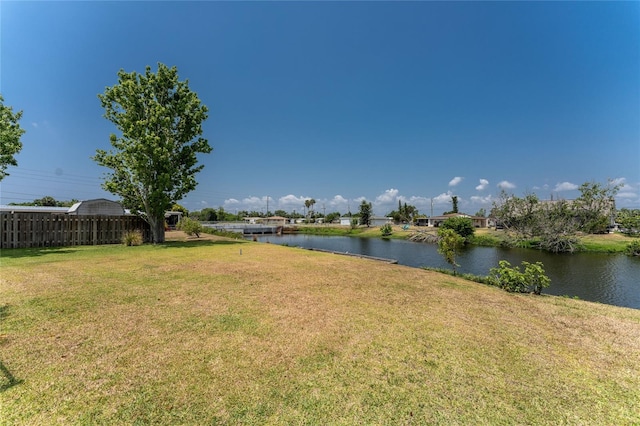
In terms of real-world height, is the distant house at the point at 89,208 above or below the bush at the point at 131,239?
above

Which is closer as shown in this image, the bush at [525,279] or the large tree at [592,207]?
the bush at [525,279]

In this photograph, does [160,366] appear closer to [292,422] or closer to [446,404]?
[292,422]

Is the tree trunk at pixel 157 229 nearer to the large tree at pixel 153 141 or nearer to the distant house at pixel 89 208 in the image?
the large tree at pixel 153 141

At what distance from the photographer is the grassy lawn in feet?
7.74

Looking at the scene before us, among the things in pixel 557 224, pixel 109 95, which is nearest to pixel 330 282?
pixel 109 95

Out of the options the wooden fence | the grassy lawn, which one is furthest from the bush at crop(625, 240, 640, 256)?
the wooden fence

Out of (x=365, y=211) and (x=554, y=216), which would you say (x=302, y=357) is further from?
(x=365, y=211)

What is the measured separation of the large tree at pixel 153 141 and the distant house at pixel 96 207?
11038 millimetres

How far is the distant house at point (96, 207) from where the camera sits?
2261 centimetres

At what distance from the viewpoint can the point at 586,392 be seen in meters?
2.73

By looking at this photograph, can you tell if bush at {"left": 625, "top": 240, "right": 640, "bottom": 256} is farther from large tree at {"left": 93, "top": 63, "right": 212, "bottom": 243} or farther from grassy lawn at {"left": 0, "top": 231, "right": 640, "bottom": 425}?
large tree at {"left": 93, "top": 63, "right": 212, "bottom": 243}

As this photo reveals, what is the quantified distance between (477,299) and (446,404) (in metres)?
4.26

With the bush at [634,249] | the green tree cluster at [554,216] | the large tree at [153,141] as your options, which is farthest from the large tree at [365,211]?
the large tree at [153,141]

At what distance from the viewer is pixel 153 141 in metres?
13.7
